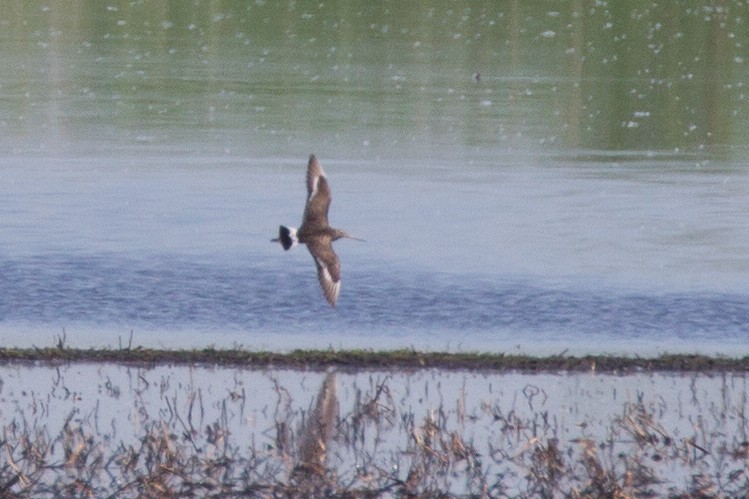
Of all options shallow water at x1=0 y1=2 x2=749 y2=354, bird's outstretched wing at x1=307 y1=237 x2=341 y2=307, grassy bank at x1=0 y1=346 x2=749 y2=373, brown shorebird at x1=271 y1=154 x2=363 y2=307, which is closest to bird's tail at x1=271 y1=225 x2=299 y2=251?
brown shorebird at x1=271 y1=154 x2=363 y2=307

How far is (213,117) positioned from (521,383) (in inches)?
613

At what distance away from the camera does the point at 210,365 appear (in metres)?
12.5

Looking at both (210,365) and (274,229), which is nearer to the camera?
(210,365)

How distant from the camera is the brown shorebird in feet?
38.7

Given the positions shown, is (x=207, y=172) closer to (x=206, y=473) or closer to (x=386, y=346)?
(x=386, y=346)

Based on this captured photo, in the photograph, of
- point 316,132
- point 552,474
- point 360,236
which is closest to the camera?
point 552,474

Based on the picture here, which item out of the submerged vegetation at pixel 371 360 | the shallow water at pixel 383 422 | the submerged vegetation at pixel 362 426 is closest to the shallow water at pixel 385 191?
the submerged vegetation at pixel 371 360

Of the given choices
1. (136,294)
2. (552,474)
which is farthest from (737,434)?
(136,294)

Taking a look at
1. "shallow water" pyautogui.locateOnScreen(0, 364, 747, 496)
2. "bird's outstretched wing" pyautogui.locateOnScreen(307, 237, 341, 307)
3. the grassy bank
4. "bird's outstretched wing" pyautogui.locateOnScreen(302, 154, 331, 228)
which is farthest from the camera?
the grassy bank

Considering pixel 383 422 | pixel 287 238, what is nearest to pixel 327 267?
pixel 287 238

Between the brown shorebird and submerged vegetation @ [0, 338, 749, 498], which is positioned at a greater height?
the brown shorebird

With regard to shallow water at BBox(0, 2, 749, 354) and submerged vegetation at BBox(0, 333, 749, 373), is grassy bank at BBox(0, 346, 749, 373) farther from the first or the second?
shallow water at BBox(0, 2, 749, 354)

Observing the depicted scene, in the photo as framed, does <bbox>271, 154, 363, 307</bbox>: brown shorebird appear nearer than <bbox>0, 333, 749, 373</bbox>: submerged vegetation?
Yes

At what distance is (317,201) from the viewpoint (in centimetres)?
1212
